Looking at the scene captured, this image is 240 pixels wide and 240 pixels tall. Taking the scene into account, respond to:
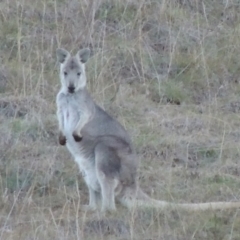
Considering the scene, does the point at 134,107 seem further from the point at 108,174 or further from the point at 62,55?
the point at 108,174

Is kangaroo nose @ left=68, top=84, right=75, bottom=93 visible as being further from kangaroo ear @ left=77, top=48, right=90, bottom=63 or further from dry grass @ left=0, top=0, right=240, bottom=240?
dry grass @ left=0, top=0, right=240, bottom=240

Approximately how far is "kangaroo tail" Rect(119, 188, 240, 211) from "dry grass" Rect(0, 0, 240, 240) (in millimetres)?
71

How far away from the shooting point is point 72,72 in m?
6.44

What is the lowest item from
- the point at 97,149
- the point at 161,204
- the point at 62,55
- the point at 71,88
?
the point at 161,204

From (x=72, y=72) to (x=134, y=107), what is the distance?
4.57ft

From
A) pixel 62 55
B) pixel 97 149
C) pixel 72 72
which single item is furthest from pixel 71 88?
pixel 97 149

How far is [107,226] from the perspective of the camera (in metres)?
5.51

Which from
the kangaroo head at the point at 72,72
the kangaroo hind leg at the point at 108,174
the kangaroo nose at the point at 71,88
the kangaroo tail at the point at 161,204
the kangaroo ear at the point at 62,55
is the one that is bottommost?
the kangaroo tail at the point at 161,204

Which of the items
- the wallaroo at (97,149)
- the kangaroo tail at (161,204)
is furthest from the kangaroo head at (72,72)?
the kangaroo tail at (161,204)

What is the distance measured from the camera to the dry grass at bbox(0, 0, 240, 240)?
556cm

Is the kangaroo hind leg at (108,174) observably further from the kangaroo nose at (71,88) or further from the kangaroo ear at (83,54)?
the kangaroo ear at (83,54)

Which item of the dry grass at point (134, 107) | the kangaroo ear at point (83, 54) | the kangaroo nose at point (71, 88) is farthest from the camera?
the kangaroo ear at point (83, 54)

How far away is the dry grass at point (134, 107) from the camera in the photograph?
5559 mm

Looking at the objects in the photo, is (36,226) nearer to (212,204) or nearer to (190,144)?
(212,204)
